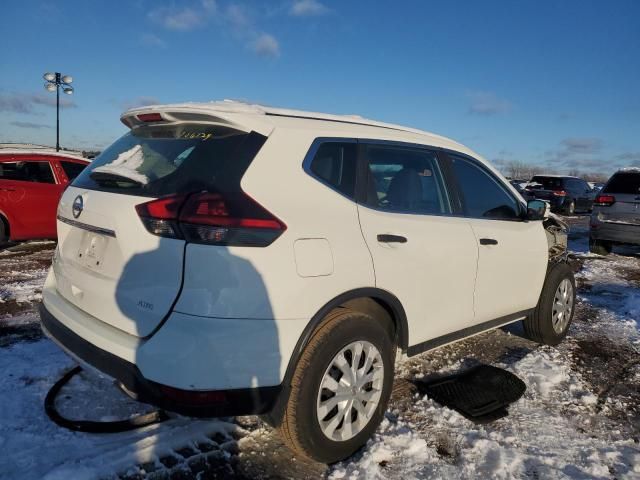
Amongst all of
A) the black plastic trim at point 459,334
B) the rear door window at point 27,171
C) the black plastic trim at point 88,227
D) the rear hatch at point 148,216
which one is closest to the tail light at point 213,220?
the rear hatch at point 148,216

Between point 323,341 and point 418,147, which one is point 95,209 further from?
point 418,147

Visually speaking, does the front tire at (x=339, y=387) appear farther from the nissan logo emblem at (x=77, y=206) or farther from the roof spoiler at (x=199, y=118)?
the nissan logo emblem at (x=77, y=206)

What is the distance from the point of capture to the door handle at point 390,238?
8.79 feet

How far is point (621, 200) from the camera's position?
9133mm

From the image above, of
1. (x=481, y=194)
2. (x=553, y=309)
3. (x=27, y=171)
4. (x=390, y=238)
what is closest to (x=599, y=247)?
(x=553, y=309)

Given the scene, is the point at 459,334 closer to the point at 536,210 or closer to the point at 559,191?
the point at 536,210

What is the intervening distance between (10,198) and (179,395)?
715cm

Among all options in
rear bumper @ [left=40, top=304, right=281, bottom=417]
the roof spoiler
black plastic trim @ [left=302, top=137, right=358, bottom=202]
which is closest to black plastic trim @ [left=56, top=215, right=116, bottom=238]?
rear bumper @ [left=40, top=304, right=281, bottom=417]

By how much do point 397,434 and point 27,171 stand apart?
25.0 feet

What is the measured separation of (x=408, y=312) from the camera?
114 inches

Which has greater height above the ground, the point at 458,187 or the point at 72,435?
the point at 458,187

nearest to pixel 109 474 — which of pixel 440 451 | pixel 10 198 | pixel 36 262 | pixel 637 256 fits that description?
pixel 440 451

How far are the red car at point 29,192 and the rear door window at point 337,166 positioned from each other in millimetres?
6347

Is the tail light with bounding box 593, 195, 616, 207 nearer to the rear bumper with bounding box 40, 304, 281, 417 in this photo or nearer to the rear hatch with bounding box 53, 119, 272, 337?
the rear hatch with bounding box 53, 119, 272, 337
